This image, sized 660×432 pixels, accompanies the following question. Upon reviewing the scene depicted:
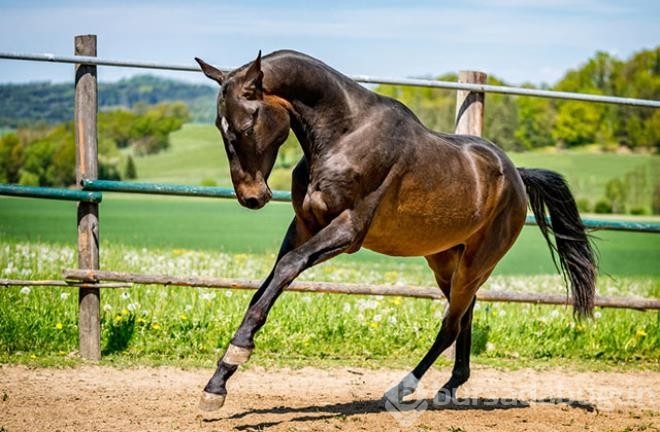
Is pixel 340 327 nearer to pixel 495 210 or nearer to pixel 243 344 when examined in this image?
pixel 495 210

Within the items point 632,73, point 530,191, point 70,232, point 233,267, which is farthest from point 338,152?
point 632,73

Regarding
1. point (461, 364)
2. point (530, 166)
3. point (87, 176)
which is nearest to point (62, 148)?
point (87, 176)

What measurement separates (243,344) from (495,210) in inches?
76.6

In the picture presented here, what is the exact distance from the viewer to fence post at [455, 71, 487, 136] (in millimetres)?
6785

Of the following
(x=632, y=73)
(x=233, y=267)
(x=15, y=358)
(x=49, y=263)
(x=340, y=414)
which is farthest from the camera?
(x=632, y=73)

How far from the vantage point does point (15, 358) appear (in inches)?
243

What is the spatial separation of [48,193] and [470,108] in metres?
3.09

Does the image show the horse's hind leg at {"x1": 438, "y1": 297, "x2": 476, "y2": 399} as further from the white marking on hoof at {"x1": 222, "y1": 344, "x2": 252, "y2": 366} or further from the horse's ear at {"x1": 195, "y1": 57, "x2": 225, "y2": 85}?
the horse's ear at {"x1": 195, "y1": 57, "x2": 225, "y2": 85}

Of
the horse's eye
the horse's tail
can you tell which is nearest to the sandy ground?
the horse's tail

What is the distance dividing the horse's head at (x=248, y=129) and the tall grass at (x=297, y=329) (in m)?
2.45

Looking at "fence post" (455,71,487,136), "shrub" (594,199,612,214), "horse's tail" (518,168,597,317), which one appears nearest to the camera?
"horse's tail" (518,168,597,317)

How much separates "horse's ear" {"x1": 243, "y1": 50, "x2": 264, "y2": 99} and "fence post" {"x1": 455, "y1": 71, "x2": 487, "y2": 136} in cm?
275

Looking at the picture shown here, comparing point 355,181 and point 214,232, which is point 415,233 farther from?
point 214,232

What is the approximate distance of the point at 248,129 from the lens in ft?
14.2
